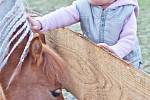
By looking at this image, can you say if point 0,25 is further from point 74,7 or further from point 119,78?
point 74,7

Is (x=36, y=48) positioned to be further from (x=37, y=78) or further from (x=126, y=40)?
(x=126, y=40)

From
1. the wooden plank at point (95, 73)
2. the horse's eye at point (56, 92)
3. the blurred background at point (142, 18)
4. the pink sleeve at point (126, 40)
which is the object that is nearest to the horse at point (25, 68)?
the horse's eye at point (56, 92)

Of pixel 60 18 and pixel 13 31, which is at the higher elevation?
pixel 13 31

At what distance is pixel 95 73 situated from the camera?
1737 mm

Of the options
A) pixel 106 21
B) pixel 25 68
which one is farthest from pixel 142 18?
pixel 25 68

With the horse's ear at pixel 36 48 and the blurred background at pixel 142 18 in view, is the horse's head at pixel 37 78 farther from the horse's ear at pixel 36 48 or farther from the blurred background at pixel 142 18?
the blurred background at pixel 142 18

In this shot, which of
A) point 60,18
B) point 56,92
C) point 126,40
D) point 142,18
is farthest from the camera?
point 142,18

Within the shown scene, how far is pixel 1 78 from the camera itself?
1260 millimetres

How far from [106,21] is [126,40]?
14cm

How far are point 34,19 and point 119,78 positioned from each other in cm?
42

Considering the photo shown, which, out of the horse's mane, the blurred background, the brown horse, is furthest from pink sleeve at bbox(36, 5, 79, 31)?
the blurred background

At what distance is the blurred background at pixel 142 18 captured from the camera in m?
3.15

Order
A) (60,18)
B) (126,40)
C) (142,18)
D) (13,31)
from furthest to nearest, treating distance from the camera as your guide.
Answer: (142,18)
(60,18)
(126,40)
(13,31)

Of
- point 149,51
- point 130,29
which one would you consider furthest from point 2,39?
point 149,51
